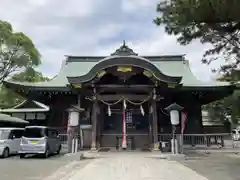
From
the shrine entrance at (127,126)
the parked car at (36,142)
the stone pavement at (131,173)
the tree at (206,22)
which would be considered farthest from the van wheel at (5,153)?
the tree at (206,22)

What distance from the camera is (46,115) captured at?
22.5 meters

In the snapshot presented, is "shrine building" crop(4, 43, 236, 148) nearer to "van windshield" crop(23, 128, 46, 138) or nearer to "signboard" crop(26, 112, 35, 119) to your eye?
"van windshield" crop(23, 128, 46, 138)

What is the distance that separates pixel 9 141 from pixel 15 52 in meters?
14.7

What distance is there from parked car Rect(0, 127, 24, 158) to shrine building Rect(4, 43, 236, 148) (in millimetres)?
3293

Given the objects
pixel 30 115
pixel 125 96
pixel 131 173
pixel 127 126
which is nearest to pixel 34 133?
pixel 125 96

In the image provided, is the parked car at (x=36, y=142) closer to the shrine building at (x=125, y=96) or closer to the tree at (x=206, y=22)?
the shrine building at (x=125, y=96)


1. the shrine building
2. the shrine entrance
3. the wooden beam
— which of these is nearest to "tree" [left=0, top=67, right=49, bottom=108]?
the shrine building

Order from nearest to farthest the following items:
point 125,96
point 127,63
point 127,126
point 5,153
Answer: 1. point 5,153
2. point 127,63
3. point 125,96
4. point 127,126

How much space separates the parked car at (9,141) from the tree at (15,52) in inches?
506

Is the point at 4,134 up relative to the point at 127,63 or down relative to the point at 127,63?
down

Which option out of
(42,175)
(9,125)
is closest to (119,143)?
(42,175)

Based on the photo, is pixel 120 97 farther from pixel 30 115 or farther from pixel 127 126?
pixel 30 115

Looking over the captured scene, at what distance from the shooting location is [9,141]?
54.6 ft

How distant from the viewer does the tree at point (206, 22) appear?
361 inches
